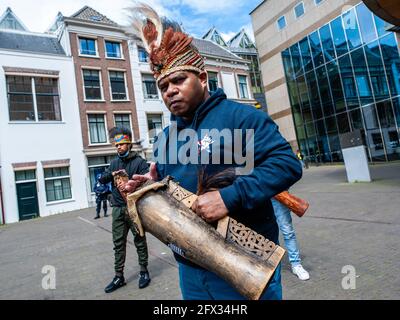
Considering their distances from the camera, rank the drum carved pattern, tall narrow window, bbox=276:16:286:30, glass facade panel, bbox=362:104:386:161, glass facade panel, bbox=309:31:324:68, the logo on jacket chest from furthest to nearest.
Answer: tall narrow window, bbox=276:16:286:30
glass facade panel, bbox=309:31:324:68
glass facade panel, bbox=362:104:386:161
the logo on jacket chest
the drum carved pattern

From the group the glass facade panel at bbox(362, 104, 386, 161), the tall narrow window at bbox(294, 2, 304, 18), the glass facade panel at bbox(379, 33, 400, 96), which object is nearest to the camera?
the glass facade panel at bbox(379, 33, 400, 96)

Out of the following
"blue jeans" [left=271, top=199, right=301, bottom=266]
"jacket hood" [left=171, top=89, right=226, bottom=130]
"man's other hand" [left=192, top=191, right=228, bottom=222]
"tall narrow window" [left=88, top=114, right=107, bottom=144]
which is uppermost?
"tall narrow window" [left=88, top=114, right=107, bottom=144]

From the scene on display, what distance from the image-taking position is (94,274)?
188 inches

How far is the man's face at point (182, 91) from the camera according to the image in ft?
5.35

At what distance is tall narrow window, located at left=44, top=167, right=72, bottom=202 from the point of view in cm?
1809

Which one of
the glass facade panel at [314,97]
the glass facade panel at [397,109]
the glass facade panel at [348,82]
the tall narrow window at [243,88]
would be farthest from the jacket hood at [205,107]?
the tall narrow window at [243,88]

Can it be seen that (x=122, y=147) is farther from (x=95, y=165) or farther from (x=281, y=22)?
(x=281, y=22)

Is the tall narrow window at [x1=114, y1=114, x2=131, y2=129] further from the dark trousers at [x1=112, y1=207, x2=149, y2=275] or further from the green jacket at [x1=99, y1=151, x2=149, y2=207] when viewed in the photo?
the dark trousers at [x1=112, y1=207, x2=149, y2=275]

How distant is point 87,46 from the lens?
829 inches

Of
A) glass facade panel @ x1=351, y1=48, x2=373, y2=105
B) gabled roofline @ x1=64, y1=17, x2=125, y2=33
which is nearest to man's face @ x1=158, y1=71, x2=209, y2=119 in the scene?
glass facade panel @ x1=351, y1=48, x2=373, y2=105

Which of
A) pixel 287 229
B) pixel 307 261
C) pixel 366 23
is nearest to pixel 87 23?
pixel 366 23

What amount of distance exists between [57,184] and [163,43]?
19015 mm

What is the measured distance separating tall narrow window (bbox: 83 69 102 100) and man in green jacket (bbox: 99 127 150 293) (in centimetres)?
1761

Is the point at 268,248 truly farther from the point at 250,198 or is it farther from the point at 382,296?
the point at 382,296
